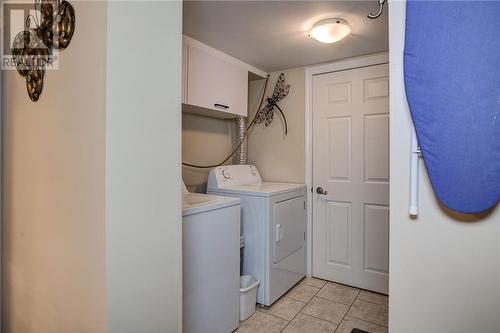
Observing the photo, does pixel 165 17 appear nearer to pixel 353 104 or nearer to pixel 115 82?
pixel 115 82

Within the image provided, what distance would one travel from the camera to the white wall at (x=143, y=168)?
37.3 inches

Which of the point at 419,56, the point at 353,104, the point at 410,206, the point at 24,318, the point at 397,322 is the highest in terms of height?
the point at 353,104

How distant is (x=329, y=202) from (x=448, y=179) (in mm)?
1866

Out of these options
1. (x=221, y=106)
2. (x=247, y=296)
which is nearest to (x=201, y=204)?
(x=247, y=296)

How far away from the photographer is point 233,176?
2645 mm

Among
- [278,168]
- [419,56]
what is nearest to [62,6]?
[419,56]

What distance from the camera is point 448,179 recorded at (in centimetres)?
97

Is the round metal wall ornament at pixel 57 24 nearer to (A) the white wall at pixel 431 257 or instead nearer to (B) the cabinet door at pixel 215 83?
(B) the cabinet door at pixel 215 83

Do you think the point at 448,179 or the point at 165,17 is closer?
the point at 448,179

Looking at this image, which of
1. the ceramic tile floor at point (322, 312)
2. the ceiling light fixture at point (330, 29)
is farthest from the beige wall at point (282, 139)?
the ceramic tile floor at point (322, 312)

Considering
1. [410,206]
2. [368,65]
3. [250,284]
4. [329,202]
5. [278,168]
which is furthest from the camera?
[278,168]

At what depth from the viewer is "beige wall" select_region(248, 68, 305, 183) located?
9.50 ft

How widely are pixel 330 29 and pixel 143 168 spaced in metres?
1.61

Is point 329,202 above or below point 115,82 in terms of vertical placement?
Result: below
